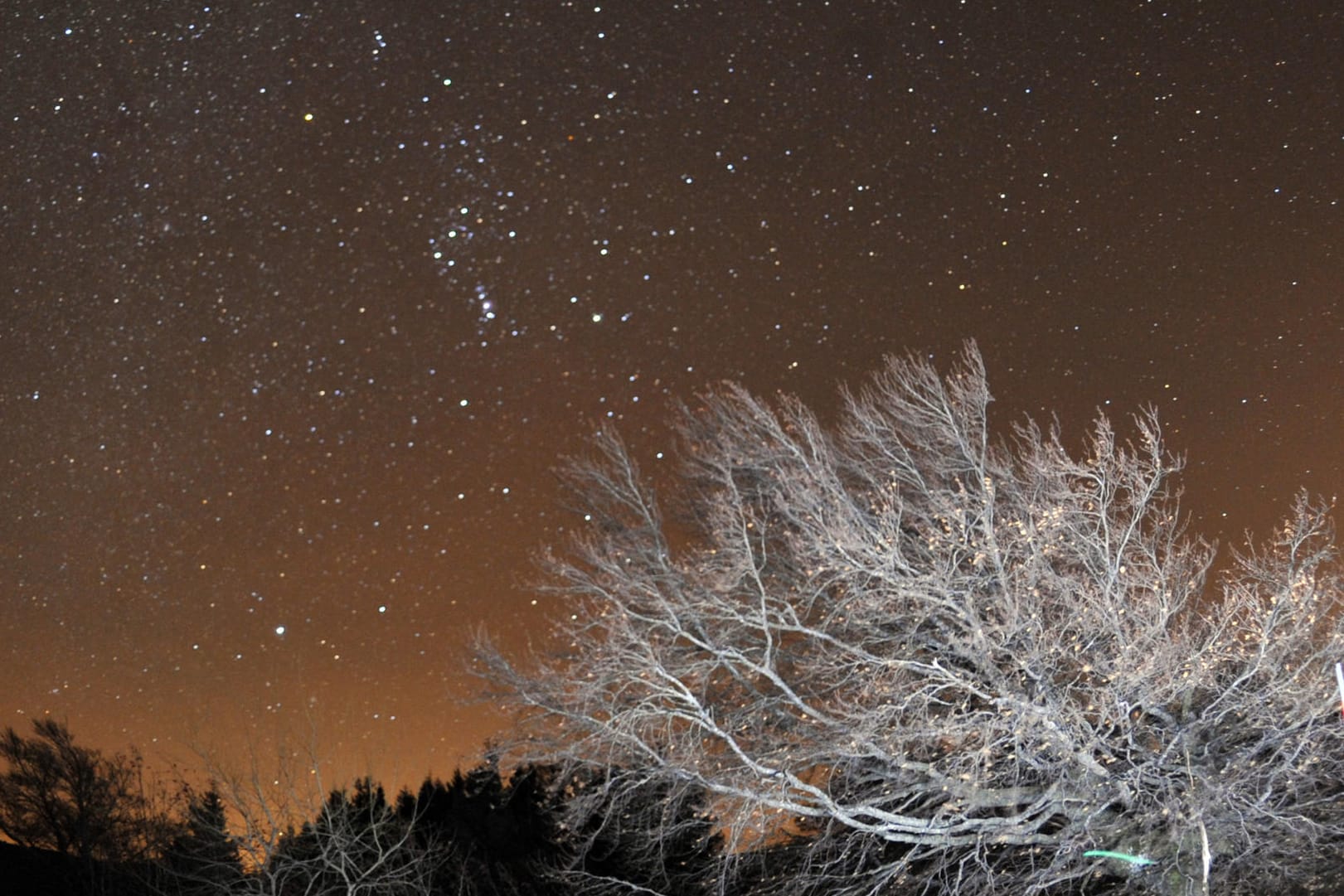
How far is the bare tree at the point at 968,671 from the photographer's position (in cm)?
1366

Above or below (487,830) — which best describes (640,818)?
below

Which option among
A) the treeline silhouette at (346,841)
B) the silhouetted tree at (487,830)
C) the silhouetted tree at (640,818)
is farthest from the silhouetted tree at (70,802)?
the silhouetted tree at (640,818)

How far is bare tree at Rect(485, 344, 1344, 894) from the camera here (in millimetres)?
13656

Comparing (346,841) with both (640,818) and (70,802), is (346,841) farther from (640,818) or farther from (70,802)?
(70,802)

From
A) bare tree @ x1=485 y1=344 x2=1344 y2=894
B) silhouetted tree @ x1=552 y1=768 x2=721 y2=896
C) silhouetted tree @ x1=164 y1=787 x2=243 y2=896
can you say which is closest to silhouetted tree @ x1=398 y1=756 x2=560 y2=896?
silhouetted tree @ x1=552 y1=768 x2=721 y2=896

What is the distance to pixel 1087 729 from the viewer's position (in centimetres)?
1329

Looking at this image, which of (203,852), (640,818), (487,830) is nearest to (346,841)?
(640,818)

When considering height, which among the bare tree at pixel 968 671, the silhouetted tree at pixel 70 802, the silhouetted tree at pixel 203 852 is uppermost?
the silhouetted tree at pixel 70 802

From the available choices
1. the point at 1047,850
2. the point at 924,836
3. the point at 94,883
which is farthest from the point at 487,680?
the point at 94,883

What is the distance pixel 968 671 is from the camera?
15.5 metres

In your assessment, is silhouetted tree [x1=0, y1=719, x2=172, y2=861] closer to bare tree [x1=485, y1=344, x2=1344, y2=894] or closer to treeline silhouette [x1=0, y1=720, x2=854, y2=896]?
treeline silhouette [x1=0, y1=720, x2=854, y2=896]

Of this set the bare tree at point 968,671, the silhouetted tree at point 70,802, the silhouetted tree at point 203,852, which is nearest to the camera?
the bare tree at point 968,671

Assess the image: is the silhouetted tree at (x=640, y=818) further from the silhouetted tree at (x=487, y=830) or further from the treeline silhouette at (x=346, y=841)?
the silhouetted tree at (x=487, y=830)

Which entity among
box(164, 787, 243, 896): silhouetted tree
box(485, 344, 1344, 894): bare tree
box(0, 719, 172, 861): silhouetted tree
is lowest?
box(485, 344, 1344, 894): bare tree
